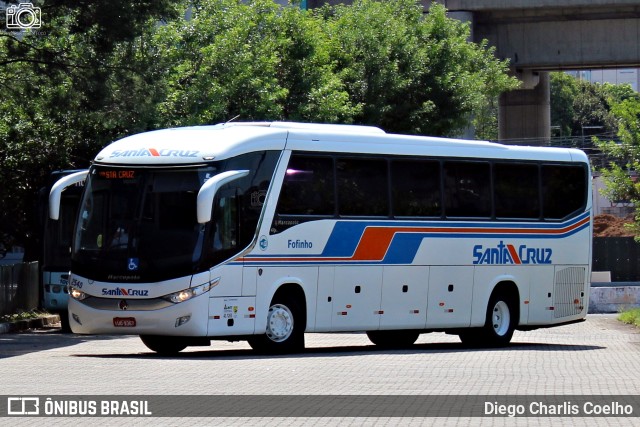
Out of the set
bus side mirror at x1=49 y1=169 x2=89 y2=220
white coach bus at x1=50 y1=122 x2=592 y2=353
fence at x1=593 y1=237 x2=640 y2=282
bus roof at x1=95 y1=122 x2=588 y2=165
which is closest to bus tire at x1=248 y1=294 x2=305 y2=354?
white coach bus at x1=50 y1=122 x2=592 y2=353

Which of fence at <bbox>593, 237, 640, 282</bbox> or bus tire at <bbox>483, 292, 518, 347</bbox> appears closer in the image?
bus tire at <bbox>483, 292, 518, 347</bbox>

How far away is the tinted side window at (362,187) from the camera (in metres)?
21.4

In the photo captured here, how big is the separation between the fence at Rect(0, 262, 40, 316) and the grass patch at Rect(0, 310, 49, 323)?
→ 0.48 ft

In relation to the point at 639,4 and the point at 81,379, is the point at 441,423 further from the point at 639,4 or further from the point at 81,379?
the point at 639,4

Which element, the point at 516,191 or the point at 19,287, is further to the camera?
the point at 19,287

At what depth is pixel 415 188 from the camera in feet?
74.3

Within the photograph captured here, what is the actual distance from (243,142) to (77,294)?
3.42 m

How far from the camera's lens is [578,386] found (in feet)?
48.7

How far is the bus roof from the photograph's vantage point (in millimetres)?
19641

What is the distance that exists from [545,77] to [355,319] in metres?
45.7

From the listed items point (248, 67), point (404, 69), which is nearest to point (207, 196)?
point (248, 67)

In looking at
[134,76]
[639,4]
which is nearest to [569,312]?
[134,76]

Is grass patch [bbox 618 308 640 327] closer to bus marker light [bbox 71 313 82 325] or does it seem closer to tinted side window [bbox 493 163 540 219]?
tinted side window [bbox 493 163 540 219]

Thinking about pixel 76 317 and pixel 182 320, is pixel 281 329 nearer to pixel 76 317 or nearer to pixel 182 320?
pixel 182 320
